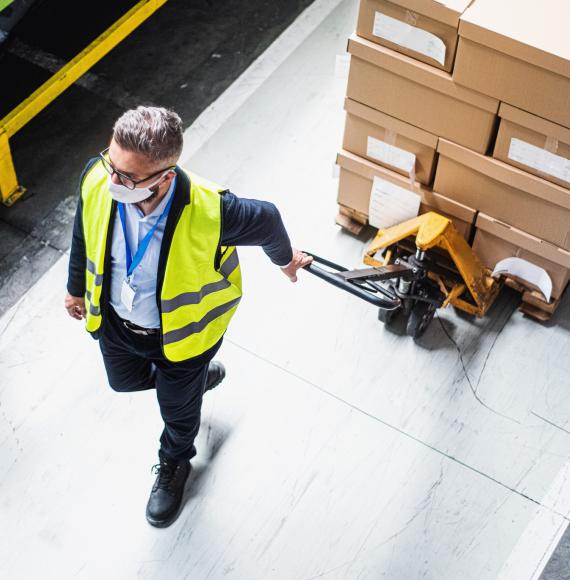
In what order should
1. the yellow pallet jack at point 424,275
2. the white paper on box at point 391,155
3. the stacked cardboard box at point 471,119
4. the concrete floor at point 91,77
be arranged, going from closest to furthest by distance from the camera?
the stacked cardboard box at point 471,119 < the yellow pallet jack at point 424,275 < the white paper on box at point 391,155 < the concrete floor at point 91,77

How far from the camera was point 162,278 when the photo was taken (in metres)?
3.46

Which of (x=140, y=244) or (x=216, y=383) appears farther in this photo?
(x=216, y=383)

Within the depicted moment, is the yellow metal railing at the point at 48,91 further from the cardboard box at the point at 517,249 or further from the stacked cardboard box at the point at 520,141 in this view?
the cardboard box at the point at 517,249

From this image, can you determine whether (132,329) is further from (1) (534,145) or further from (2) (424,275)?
(1) (534,145)

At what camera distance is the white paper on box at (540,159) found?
4262 millimetres

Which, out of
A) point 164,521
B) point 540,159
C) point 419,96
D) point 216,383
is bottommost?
point 164,521

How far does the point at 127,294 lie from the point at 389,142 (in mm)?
1845

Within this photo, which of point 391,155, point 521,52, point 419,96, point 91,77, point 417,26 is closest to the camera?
point 521,52

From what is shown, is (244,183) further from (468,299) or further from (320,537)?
(320,537)

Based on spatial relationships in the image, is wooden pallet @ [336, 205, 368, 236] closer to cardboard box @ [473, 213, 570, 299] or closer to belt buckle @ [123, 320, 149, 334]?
cardboard box @ [473, 213, 570, 299]

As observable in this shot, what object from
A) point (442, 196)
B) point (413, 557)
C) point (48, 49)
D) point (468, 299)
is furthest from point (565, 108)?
point (48, 49)

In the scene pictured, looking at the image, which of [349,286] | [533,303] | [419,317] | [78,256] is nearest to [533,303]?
[533,303]

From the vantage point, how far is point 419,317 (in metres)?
4.89

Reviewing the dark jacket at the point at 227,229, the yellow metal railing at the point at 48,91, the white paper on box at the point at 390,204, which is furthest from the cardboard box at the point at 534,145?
the yellow metal railing at the point at 48,91
